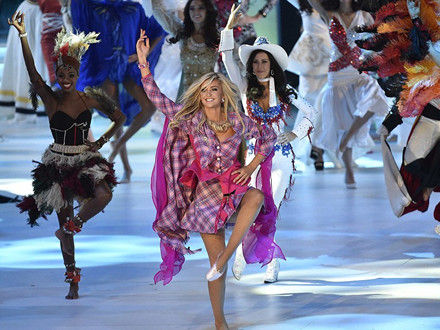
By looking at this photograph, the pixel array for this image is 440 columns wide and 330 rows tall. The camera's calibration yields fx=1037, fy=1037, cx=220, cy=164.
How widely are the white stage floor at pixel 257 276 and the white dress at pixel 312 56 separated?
8.99ft

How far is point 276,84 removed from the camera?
20.4 ft

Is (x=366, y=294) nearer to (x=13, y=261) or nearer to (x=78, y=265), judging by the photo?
(x=78, y=265)

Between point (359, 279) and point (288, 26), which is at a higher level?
point (359, 279)

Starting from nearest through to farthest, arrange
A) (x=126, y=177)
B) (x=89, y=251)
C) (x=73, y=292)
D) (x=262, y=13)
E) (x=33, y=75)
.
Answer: (x=73, y=292) → (x=33, y=75) → (x=89, y=251) → (x=262, y=13) → (x=126, y=177)

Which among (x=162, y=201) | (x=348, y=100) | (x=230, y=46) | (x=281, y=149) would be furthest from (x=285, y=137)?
(x=348, y=100)

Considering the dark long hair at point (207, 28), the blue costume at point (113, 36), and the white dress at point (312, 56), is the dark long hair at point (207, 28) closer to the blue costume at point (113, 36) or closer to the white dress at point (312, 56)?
the blue costume at point (113, 36)

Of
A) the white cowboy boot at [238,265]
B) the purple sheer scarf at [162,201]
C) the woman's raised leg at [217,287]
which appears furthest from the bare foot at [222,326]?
the white cowboy boot at [238,265]

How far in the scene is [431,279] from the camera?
599cm

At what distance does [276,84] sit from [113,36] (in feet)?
13.0

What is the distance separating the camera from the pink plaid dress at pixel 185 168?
5.11 metres

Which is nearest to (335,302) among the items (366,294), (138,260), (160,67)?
(366,294)

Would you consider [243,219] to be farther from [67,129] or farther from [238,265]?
[67,129]

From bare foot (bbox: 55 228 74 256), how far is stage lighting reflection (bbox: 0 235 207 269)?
Answer: 2.67 ft

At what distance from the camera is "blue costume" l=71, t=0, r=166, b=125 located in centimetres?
976
